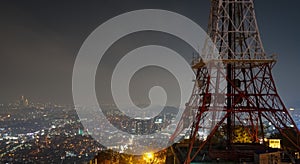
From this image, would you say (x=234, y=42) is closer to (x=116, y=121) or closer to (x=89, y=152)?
(x=89, y=152)

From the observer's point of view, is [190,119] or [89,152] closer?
[190,119]

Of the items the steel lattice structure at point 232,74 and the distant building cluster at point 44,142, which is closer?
the steel lattice structure at point 232,74

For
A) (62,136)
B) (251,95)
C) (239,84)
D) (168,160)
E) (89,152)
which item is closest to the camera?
(251,95)

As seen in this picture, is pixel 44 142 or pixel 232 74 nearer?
pixel 232 74

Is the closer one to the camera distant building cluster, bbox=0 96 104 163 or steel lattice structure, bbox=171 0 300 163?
steel lattice structure, bbox=171 0 300 163

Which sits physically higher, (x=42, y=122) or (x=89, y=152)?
(x=42, y=122)

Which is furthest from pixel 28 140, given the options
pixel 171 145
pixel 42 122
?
pixel 171 145

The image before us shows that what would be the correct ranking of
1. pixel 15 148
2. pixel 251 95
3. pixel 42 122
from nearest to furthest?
pixel 251 95 → pixel 15 148 → pixel 42 122

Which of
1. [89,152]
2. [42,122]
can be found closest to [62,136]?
[89,152]

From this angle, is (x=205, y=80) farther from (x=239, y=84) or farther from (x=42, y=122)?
(x=42, y=122)

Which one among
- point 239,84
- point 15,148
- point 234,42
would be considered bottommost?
point 15,148
